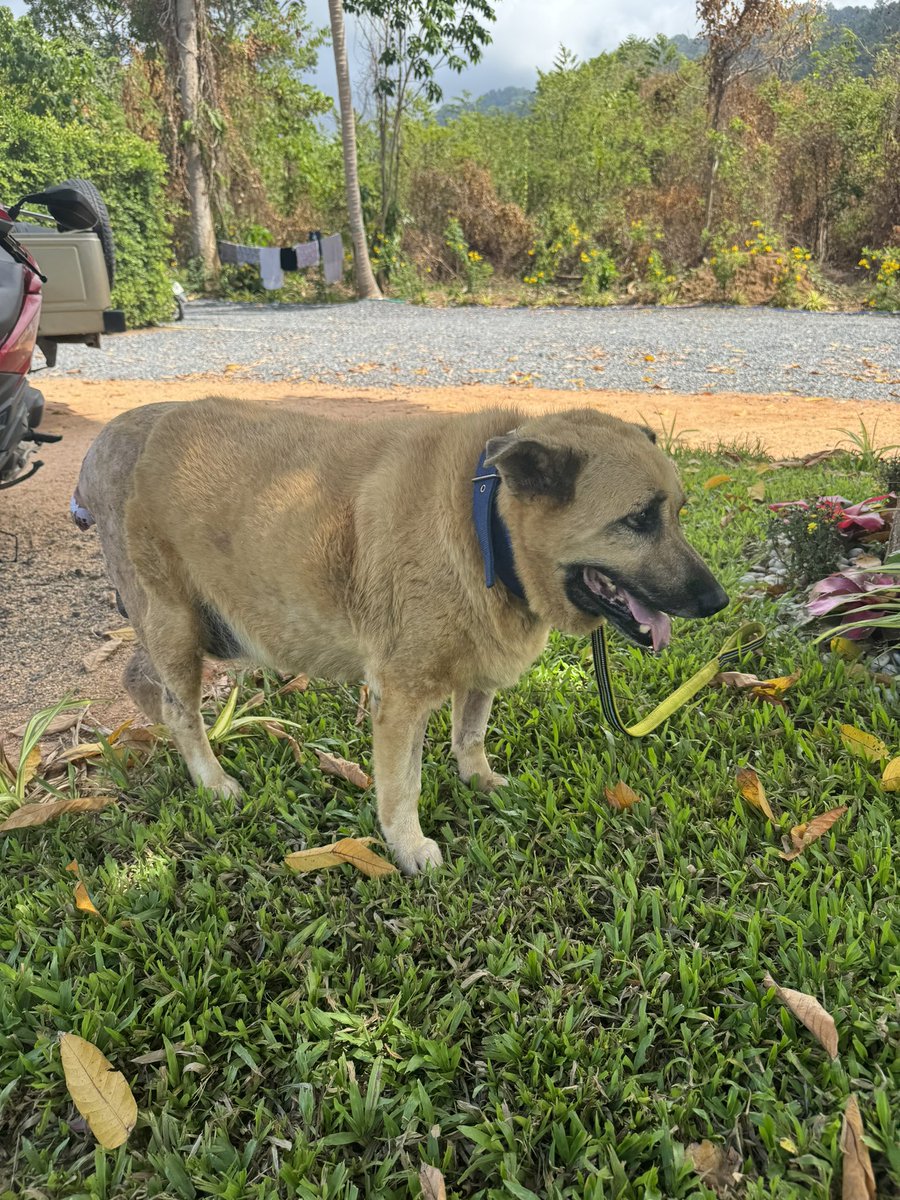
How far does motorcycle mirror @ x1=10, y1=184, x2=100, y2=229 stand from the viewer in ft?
17.6

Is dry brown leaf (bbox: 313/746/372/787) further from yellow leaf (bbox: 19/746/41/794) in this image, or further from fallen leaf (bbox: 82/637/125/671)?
fallen leaf (bbox: 82/637/125/671)

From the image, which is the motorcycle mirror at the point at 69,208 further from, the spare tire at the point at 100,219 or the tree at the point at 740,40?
the tree at the point at 740,40

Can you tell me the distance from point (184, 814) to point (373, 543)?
130 cm

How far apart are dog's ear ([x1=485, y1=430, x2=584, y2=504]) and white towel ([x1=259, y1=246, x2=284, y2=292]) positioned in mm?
20160

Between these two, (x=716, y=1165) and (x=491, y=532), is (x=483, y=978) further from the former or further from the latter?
(x=491, y=532)

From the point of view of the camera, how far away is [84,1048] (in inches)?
79.4

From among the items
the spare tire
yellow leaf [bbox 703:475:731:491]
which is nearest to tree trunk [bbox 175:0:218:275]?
the spare tire

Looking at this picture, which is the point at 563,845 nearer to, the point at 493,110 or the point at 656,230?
the point at 656,230

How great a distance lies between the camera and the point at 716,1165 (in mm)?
1777

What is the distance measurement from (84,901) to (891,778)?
107 inches

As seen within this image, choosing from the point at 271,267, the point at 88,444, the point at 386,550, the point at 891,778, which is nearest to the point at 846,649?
the point at 891,778

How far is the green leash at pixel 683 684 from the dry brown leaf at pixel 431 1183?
1.54 meters

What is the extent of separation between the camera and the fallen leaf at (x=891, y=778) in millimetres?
2773

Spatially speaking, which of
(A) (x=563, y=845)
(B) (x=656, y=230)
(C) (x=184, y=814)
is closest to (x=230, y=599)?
(C) (x=184, y=814)
